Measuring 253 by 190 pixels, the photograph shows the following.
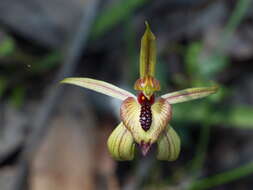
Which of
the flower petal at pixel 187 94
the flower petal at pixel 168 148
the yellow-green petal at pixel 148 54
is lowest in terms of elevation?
the flower petal at pixel 168 148

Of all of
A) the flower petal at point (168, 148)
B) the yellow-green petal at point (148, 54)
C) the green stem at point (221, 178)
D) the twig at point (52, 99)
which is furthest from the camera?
the green stem at point (221, 178)

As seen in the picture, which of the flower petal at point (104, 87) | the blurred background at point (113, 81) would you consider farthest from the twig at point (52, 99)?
the flower petal at point (104, 87)

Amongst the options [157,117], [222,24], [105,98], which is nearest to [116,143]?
[157,117]

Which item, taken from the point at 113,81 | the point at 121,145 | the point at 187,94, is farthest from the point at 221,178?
the point at 121,145

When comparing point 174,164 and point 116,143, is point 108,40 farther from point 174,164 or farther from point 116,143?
point 116,143

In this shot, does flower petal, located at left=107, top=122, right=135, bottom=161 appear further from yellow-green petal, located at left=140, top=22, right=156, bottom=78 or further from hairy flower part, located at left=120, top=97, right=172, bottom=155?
yellow-green petal, located at left=140, top=22, right=156, bottom=78

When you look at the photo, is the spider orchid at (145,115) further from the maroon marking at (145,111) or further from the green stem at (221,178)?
the green stem at (221,178)
